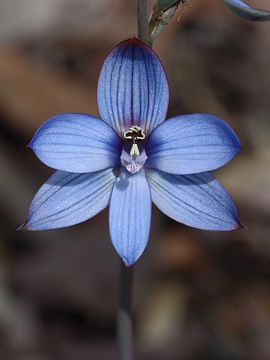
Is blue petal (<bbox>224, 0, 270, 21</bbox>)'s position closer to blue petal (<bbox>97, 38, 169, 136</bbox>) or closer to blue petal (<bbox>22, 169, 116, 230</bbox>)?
blue petal (<bbox>97, 38, 169, 136</bbox>)

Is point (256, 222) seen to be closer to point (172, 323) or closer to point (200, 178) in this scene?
point (172, 323)

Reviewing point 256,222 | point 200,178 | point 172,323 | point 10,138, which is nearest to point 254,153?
point 256,222

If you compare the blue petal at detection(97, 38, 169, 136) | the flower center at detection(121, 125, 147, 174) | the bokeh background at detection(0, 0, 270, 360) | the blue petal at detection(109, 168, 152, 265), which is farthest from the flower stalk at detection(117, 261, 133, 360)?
the bokeh background at detection(0, 0, 270, 360)

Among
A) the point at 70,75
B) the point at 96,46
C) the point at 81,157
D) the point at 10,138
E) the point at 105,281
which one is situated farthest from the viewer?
the point at 96,46

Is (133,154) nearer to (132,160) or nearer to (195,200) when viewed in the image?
(132,160)

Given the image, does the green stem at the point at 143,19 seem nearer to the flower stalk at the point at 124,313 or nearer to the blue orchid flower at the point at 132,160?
the blue orchid flower at the point at 132,160

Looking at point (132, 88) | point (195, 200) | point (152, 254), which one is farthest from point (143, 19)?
point (152, 254)
